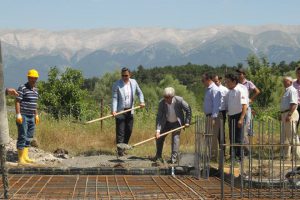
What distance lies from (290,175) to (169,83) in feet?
205

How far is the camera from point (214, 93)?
9523 mm

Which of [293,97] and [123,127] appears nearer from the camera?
[293,97]

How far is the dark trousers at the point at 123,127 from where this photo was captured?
34.7 feet

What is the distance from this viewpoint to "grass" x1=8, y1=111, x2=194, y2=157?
1198cm

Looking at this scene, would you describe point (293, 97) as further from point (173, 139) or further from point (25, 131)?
point (25, 131)

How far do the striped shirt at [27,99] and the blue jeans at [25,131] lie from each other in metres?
0.09

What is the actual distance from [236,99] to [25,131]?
3199 mm

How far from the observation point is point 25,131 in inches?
373

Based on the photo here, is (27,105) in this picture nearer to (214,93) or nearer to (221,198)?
(214,93)

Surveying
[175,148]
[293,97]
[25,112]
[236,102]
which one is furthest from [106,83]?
[236,102]

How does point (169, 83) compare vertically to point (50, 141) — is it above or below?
above

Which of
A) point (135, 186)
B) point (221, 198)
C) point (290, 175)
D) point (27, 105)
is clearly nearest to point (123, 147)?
point (27, 105)

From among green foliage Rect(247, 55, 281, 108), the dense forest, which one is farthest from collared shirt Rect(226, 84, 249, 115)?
green foliage Rect(247, 55, 281, 108)

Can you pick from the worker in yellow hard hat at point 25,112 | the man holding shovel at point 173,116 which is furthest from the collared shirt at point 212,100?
the worker in yellow hard hat at point 25,112
